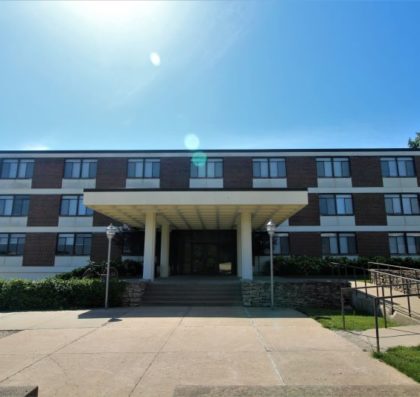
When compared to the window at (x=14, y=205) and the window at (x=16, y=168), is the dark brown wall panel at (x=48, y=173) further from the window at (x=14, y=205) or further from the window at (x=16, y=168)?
the window at (x=14, y=205)

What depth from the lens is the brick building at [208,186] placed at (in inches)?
933

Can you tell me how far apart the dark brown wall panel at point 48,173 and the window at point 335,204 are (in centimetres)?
1946

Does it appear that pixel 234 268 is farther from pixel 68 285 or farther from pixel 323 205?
pixel 68 285

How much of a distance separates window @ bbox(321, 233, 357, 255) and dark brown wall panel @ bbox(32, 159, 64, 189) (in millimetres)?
19917

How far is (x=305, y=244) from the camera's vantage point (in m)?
24.3

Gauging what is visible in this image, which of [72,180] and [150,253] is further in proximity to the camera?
[72,180]

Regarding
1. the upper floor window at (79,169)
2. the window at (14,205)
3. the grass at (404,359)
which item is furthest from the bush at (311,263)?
the window at (14,205)

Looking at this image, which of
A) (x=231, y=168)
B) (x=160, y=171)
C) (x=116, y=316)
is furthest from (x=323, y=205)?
(x=116, y=316)

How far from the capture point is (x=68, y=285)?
1280 centimetres

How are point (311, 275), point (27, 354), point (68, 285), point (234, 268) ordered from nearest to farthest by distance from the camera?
1. point (27, 354)
2. point (68, 285)
3. point (311, 275)
4. point (234, 268)

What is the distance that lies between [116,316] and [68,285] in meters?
3.14

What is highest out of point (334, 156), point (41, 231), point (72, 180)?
point (334, 156)

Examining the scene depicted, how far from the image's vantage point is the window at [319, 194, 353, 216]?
24.9m

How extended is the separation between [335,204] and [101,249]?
17.2m
